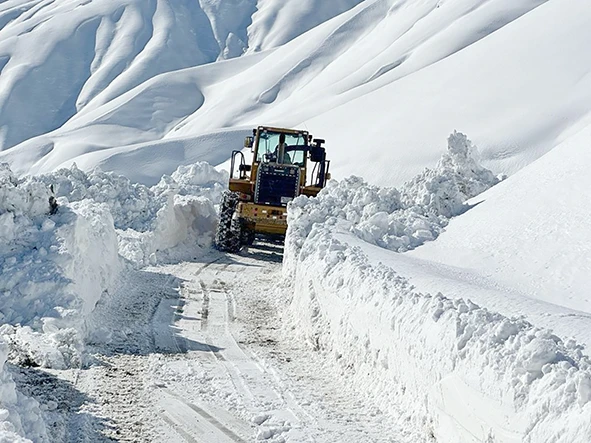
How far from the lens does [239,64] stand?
75.8 metres

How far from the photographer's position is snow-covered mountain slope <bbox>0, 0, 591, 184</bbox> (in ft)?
83.4

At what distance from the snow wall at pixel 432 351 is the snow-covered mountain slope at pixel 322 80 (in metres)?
13.1

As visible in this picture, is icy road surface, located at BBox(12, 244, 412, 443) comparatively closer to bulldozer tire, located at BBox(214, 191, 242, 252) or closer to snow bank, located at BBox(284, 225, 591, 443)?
snow bank, located at BBox(284, 225, 591, 443)

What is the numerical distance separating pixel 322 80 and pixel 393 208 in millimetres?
44260

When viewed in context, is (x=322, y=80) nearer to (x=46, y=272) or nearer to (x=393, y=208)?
(x=393, y=208)

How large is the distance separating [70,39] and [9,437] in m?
93.7

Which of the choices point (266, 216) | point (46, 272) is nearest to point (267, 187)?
point (266, 216)

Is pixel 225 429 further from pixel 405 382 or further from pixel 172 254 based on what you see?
pixel 172 254

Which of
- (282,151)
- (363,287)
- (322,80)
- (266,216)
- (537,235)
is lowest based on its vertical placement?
(363,287)

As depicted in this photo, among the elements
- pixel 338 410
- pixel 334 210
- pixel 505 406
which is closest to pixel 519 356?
pixel 505 406

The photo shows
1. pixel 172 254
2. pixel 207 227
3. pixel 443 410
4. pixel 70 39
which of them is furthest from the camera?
pixel 70 39

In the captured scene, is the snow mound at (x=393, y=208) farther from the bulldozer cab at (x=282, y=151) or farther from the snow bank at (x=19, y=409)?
the snow bank at (x=19, y=409)

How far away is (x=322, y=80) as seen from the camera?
58344 millimetres

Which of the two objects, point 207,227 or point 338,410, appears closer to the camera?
point 338,410
